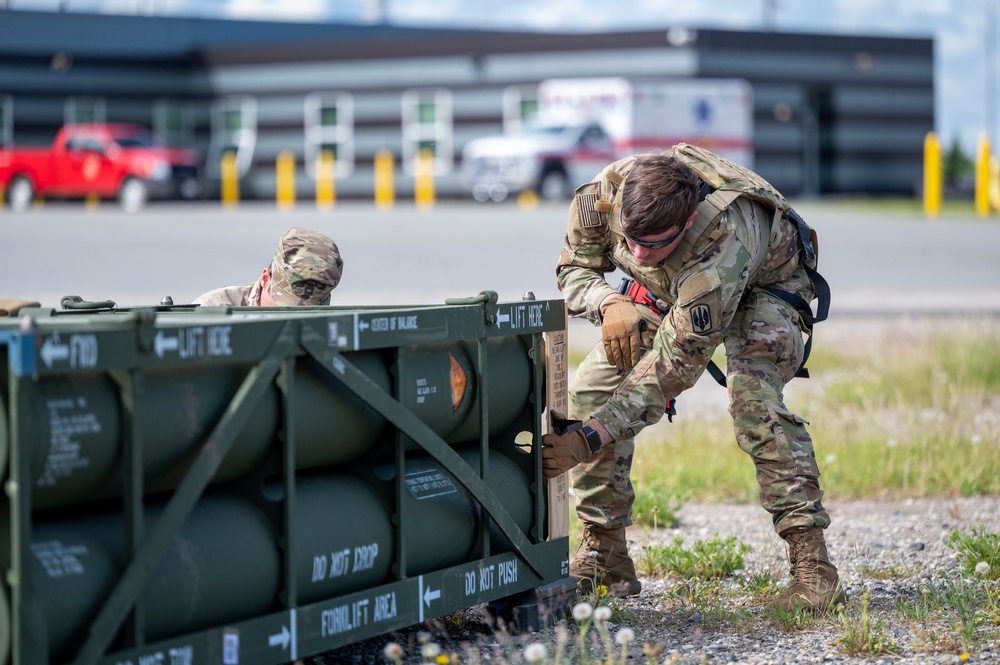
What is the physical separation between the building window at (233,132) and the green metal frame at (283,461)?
35761 millimetres

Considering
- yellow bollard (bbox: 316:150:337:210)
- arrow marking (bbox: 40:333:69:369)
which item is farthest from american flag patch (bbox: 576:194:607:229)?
yellow bollard (bbox: 316:150:337:210)

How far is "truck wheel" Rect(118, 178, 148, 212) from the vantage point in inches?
1222

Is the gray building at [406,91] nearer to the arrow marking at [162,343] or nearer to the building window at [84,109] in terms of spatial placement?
the building window at [84,109]

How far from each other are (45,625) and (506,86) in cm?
3420

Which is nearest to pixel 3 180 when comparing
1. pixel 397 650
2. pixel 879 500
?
pixel 879 500

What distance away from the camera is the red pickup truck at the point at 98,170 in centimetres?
3080

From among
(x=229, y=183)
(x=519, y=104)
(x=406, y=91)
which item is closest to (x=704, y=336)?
(x=229, y=183)

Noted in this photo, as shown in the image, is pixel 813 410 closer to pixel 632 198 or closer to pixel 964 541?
pixel 964 541

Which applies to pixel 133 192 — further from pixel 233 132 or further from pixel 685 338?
pixel 685 338

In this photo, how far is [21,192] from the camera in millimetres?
31438

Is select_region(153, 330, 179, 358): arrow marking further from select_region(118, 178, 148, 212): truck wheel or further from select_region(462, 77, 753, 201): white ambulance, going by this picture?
select_region(118, 178, 148, 212): truck wheel

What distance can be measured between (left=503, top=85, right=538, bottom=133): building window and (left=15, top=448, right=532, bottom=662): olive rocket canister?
1273 inches

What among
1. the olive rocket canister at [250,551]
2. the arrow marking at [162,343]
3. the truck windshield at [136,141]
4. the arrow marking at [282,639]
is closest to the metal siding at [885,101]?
the truck windshield at [136,141]

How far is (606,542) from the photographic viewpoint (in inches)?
195
